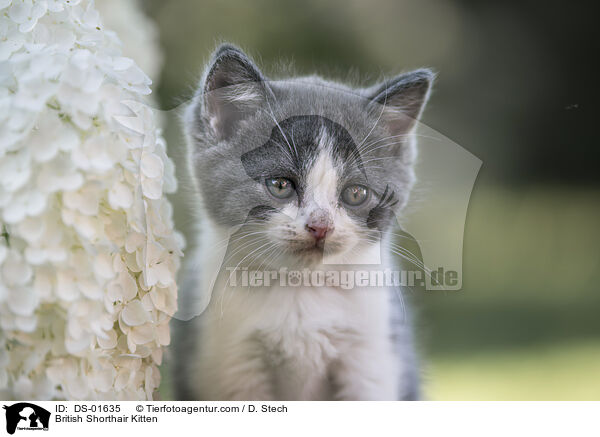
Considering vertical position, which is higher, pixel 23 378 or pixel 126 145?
pixel 126 145

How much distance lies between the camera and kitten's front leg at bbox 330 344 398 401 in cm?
98

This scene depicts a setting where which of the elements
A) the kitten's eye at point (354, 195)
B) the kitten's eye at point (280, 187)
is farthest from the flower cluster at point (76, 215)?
the kitten's eye at point (354, 195)

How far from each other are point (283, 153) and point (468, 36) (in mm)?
435

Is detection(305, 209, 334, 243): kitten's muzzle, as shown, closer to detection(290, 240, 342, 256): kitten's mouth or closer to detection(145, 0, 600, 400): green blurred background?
detection(290, 240, 342, 256): kitten's mouth

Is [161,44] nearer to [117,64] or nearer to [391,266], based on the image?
[117,64]

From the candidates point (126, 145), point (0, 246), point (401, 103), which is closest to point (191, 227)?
point (126, 145)

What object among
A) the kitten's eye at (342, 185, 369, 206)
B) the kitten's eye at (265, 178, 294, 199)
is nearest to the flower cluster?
the kitten's eye at (265, 178, 294, 199)

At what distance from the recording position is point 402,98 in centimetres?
100

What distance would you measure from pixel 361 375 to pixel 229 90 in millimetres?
536

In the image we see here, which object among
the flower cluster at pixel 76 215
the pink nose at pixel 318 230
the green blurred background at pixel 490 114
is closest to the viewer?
the flower cluster at pixel 76 215

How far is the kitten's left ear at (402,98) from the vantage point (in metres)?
1.00

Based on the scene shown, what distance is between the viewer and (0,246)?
30.8 inches
